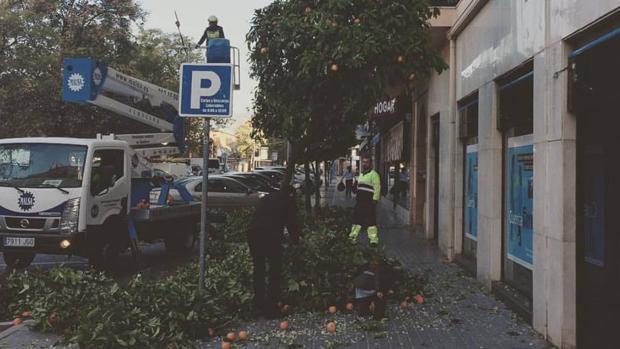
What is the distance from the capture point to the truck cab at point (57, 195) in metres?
8.11

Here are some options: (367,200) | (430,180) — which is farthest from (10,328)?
(430,180)

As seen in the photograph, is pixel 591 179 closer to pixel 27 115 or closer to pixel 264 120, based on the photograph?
pixel 264 120

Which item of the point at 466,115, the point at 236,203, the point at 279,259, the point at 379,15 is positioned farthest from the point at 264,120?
the point at 279,259

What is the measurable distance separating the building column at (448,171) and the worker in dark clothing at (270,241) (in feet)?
16.0

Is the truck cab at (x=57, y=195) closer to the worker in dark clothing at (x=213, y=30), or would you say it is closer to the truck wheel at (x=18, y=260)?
the truck wheel at (x=18, y=260)

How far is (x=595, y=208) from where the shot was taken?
7.80 m

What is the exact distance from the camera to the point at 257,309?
6.03 metres

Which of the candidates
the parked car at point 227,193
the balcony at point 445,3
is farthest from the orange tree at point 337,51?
the parked car at point 227,193

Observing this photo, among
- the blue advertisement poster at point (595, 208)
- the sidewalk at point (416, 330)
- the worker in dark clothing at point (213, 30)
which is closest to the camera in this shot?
the sidewalk at point (416, 330)

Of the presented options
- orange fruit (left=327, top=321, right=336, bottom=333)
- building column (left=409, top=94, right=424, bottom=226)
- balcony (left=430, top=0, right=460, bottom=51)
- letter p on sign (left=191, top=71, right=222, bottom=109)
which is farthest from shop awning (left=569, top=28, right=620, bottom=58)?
building column (left=409, top=94, right=424, bottom=226)

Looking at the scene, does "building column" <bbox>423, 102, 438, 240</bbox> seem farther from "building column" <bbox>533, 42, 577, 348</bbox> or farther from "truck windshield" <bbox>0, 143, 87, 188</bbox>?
"truck windshield" <bbox>0, 143, 87, 188</bbox>

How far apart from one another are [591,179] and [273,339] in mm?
5330

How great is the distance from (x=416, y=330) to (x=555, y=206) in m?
1.80

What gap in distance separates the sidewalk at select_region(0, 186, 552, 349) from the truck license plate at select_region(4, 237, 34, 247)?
9.05 ft
